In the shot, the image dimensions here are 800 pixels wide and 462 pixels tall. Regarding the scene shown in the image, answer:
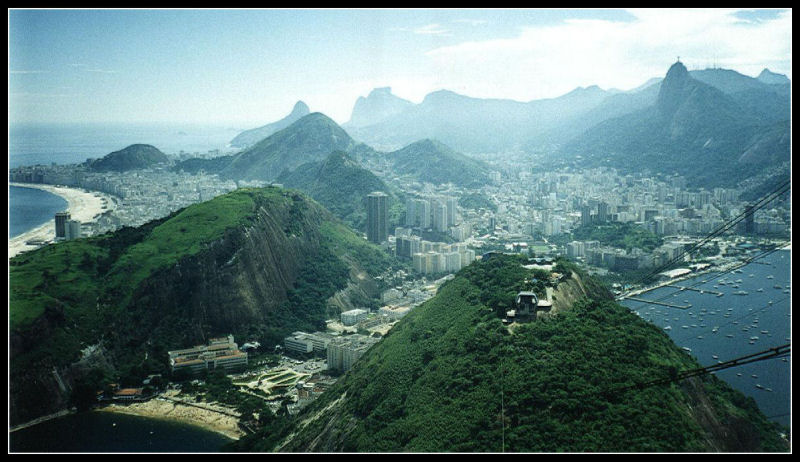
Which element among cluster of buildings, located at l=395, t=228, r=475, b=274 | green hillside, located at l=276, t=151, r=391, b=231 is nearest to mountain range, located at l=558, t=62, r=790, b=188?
cluster of buildings, located at l=395, t=228, r=475, b=274

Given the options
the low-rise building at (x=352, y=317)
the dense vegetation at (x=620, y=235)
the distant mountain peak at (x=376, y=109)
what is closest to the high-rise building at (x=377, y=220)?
the dense vegetation at (x=620, y=235)

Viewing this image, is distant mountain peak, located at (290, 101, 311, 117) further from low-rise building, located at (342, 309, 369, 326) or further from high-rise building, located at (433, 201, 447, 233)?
low-rise building, located at (342, 309, 369, 326)

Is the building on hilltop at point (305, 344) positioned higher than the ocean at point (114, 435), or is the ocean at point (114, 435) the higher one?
the building on hilltop at point (305, 344)

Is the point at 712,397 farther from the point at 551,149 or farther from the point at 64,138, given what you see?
the point at 551,149

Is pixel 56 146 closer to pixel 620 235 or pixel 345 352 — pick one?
pixel 345 352

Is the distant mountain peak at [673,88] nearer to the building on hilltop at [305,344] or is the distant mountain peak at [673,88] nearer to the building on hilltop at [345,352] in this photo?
the building on hilltop at [305,344]

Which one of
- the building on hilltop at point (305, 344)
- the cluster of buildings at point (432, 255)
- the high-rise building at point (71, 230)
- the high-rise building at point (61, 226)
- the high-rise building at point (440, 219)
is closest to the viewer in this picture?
the building on hilltop at point (305, 344)
